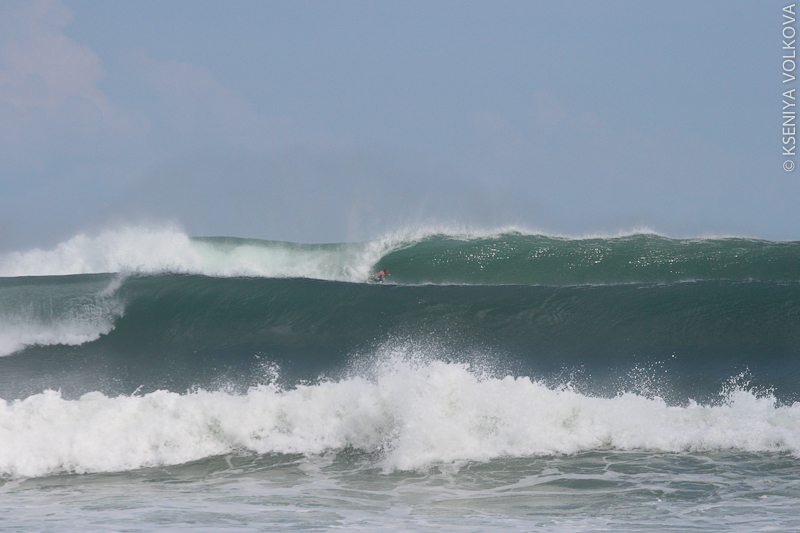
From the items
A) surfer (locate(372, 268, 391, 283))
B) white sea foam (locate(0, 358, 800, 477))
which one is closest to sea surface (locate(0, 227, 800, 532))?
white sea foam (locate(0, 358, 800, 477))

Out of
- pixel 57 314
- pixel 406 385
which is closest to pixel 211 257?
pixel 57 314

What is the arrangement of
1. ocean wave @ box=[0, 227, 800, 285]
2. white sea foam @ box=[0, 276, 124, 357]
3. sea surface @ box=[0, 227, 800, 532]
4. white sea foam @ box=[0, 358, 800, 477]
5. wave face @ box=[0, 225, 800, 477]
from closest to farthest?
sea surface @ box=[0, 227, 800, 532] < white sea foam @ box=[0, 358, 800, 477] < wave face @ box=[0, 225, 800, 477] < white sea foam @ box=[0, 276, 124, 357] < ocean wave @ box=[0, 227, 800, 285]

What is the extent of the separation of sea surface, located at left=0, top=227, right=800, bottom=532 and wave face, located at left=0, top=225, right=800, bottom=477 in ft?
0.11

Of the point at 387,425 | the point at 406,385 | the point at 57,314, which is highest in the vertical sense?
the point at 57,314

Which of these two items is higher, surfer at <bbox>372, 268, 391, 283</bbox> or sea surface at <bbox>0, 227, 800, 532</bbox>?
surfer at <bbox>372, 268, 391, 283</bbox>

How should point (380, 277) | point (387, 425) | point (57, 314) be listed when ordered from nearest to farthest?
point (387, 425)
point (57, 314)
point (380, 277)

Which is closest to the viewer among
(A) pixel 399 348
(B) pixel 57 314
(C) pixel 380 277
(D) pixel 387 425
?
(D) pixel 387 425

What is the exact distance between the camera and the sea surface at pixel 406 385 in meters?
4.77

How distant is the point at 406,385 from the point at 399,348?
3247mm

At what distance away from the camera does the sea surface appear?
4.77m

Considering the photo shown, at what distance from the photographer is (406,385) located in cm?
629

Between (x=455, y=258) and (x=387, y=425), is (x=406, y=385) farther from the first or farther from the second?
(x=455, y=258)

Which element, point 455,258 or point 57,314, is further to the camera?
point 455,258

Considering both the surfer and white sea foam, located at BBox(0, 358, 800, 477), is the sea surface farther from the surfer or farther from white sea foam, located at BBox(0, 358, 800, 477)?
the surfer
